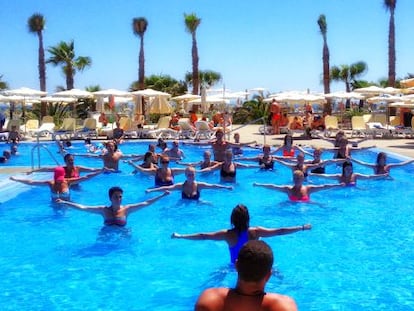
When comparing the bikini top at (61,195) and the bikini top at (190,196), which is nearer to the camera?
the bikini top at (61,195)

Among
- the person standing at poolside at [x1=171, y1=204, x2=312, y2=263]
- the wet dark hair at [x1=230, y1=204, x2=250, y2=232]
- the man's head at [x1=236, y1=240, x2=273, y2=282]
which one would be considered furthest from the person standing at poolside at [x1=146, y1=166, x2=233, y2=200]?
the man's head at [x1=236, y1=240, x2=273, y2=282]

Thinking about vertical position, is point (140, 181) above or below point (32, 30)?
below

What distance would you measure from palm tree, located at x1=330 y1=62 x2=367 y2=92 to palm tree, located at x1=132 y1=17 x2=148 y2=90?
731 inches


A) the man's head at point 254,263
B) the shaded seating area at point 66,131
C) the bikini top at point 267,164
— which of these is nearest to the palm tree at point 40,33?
the shaded seating area at point 66,131

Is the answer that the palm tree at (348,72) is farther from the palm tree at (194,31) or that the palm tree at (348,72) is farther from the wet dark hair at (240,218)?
the wet dark hair at (240,218)

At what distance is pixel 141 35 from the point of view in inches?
1462

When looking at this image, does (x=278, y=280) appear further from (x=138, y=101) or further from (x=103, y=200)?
(x=138, y=101)

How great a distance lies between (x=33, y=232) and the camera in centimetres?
798

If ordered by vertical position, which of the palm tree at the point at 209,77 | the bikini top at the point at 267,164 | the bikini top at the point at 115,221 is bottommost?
the bikini top at the point at 115,221

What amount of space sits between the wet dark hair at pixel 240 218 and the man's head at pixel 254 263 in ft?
9.06

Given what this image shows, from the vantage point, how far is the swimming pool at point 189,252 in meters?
5.36

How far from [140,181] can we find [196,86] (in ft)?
77.1

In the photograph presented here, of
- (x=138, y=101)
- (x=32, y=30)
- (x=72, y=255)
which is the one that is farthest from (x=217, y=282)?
(x=32, y=30)

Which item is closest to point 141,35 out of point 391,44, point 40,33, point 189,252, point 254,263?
point 40,33
